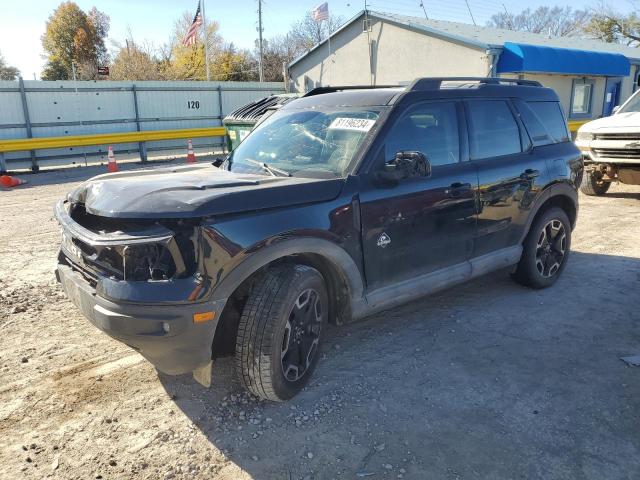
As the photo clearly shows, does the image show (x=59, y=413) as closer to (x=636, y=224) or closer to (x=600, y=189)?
(x=636, y=224)

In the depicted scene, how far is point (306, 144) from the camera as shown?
384 cm

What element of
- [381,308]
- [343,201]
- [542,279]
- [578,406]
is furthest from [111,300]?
[542,279]

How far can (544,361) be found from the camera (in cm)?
373

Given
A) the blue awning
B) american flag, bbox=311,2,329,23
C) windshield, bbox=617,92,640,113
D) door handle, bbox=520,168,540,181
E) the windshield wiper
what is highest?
american flag, bbox=311,2,329,23

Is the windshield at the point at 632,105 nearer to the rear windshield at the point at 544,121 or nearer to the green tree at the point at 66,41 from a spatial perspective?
the rear windshield at the point at 544,121

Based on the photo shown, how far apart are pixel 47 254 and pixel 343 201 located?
4.51 meters

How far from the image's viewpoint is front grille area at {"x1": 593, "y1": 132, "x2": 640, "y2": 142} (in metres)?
8.41

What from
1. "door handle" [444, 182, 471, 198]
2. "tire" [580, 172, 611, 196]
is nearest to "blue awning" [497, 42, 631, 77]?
"tire" [580, 172, 611, 196]

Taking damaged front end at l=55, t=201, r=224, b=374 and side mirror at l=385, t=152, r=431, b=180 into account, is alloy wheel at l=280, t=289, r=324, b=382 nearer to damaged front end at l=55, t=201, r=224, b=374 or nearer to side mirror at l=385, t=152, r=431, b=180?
damaged front end at l=55, t=201, r=224, b=374

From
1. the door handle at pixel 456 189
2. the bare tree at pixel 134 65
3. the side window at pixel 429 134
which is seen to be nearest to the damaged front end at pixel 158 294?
the side window at pixel 429 134

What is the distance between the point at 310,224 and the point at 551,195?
2857 mm

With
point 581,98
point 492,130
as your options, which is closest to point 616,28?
point 581,98

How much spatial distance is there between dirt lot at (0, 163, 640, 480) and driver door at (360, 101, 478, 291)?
68 centimetres

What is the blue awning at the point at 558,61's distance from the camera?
15852mm
